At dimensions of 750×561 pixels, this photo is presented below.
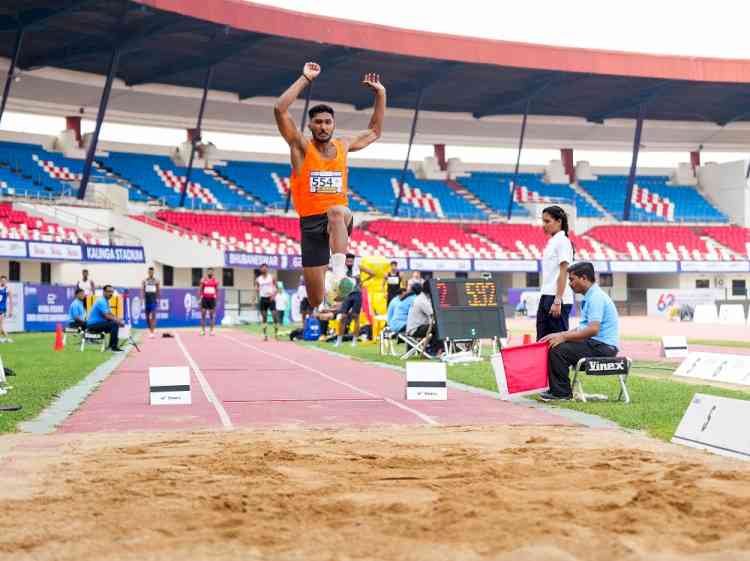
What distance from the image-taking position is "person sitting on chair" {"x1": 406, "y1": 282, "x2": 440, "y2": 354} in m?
16.2

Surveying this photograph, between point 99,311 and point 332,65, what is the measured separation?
81.8 ft

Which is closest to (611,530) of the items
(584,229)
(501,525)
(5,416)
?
(501,525)

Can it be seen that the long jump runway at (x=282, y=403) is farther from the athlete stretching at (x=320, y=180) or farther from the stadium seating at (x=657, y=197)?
the stadium seating at (x=657, y=197)

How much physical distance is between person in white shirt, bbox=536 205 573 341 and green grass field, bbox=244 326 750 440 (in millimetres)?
1027

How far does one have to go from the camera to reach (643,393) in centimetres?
1023

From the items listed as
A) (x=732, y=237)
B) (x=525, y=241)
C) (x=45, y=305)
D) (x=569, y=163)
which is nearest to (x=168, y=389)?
(x=45, y=305)

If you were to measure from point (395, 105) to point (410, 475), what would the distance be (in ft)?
154

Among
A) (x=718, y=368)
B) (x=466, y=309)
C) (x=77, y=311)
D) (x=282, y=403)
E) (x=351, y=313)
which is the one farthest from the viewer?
(x=351, y=313)

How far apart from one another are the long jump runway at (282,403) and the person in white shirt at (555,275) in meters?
1.12

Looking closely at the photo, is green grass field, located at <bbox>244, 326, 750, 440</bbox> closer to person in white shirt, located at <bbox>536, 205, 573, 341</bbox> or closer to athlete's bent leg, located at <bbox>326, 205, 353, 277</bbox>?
person in white shirt, located at <bbox>536, 205, 573, 341</bbox>

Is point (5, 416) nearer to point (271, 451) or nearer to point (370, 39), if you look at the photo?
point (271, 451)

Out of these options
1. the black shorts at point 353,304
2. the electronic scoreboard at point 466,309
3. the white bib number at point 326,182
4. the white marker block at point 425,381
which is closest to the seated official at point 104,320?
the black shorts at point 353,304

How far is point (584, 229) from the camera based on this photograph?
53781 millimetres

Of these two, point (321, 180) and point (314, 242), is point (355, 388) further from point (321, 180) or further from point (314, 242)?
point (321, 180)
